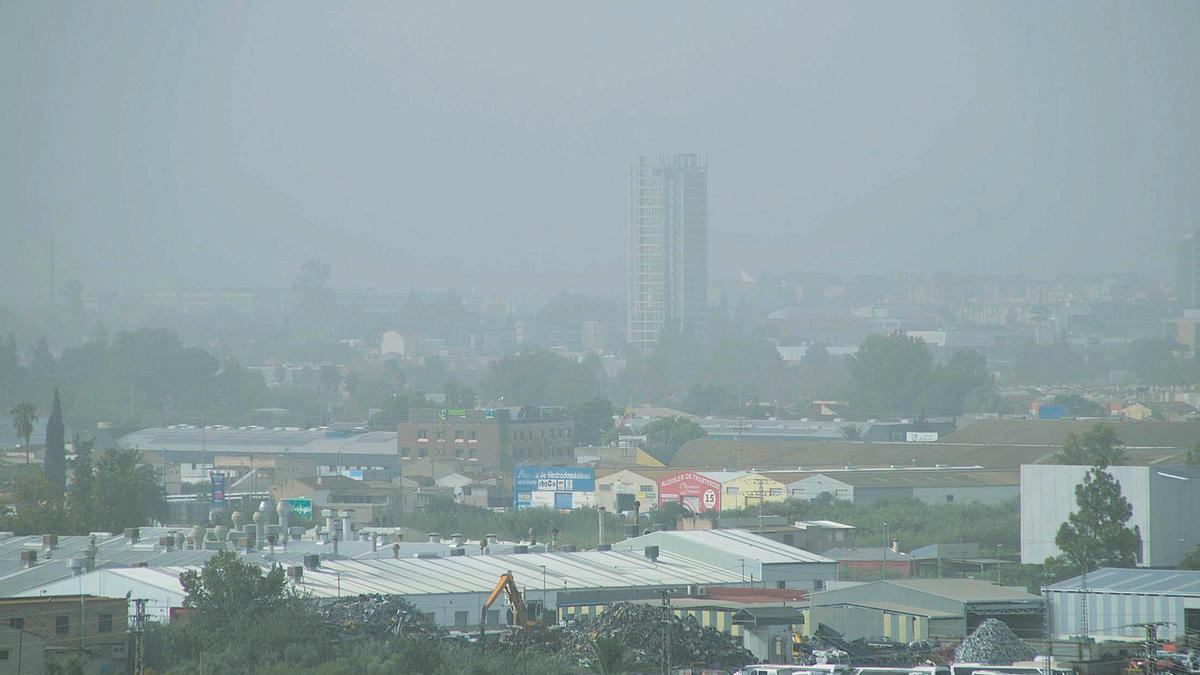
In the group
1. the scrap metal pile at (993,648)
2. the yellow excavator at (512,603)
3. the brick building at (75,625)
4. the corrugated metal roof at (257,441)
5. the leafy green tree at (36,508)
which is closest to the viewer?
the scrap metal pile at (993,648)

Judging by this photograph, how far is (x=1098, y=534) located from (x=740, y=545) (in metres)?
3.69

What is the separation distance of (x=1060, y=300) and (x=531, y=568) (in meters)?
111

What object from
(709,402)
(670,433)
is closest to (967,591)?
(670,433)

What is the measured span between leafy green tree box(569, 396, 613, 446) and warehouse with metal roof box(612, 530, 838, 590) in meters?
30.0

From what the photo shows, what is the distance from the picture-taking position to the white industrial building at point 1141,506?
86.7ft

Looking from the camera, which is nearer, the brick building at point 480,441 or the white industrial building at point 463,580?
the white industrial building at point 463,580

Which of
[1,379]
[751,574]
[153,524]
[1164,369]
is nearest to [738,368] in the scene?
[1164,369]

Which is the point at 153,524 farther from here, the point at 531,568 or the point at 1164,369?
the point at 1164,369

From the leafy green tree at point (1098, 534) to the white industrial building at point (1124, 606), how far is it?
3.95 metres

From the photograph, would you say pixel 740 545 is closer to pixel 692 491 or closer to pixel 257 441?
pixel 692 491

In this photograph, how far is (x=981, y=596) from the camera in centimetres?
1936

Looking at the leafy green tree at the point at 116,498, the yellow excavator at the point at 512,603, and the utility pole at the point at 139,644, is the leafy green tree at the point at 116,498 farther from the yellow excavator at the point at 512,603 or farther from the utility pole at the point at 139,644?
the utility pole at the point at 139,644

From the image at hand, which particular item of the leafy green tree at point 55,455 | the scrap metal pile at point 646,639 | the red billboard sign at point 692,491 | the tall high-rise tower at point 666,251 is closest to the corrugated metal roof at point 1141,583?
the scrap metal pile at point 646,639

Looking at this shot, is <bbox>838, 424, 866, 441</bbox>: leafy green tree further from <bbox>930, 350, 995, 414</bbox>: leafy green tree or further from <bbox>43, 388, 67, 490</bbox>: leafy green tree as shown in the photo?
<bbox>43, 388, 67, 490</bbox>: leafy green tree
